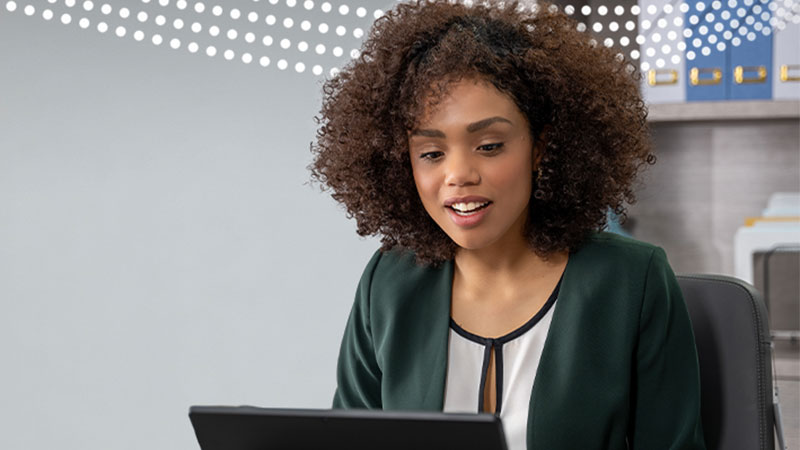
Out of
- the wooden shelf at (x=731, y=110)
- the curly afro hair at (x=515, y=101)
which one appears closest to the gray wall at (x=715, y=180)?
the wooden shelf at (x=731, y=110)

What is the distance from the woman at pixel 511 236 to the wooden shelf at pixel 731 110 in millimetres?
1225

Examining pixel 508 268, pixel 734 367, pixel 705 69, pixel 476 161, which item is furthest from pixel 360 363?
pixel 705 69

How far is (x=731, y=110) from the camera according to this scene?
7.53 feet

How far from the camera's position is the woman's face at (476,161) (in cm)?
99

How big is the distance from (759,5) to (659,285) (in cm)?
141

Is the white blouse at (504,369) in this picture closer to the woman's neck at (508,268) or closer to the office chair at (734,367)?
the woman's neck at (508,268)

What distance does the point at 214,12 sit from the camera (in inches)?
66.3

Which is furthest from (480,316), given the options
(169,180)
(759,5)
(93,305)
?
(759,5)

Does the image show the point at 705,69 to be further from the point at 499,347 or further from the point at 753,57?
the point at 499,347

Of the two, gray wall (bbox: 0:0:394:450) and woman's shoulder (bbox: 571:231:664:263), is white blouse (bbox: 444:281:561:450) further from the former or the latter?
gray wall (bbox: 0:0:394:450)

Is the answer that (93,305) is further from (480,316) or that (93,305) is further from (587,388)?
(587,388)

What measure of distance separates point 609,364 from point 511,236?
0.18 m

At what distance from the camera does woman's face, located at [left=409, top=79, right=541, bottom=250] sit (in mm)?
986

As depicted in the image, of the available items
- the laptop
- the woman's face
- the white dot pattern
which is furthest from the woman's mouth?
the white dot pattern
